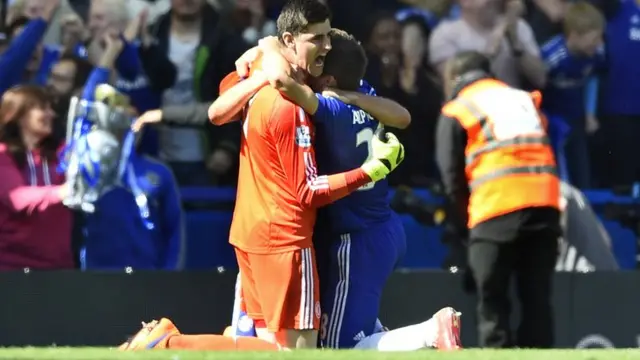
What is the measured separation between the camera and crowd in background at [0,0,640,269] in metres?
8.17

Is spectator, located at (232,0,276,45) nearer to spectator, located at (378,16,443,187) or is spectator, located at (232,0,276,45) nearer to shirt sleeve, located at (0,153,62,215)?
spectator, located at (378,16,443,187)

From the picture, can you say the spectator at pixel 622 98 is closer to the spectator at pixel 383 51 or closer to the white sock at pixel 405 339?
the spectator at pixel 383 51

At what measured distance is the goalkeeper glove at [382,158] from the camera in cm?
551

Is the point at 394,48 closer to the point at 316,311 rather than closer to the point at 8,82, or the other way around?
the point at 8,82

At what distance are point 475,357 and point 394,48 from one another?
4.37 m

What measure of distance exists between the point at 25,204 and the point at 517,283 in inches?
110

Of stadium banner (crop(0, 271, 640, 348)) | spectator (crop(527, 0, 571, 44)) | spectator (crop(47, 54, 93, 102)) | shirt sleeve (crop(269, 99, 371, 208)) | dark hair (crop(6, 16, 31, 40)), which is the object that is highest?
spectator (crop(527, 0, 571, 44))

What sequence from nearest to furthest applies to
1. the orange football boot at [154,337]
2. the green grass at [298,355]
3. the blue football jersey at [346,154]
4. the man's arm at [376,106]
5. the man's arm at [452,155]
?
the green grass at [298,355] < the orange football boot at [154,337] < the blue football jersey at [346,154] < the man's arm at [376,106] < the man's arm at [452,155]

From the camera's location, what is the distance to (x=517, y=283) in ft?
26.6

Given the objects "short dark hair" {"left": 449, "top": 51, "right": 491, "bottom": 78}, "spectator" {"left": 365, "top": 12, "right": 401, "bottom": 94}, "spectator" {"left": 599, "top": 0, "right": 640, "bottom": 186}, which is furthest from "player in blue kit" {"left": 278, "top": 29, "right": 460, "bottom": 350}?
"spectator" {"left": 599, "top": 0, "right": 640, "bottom": 186}

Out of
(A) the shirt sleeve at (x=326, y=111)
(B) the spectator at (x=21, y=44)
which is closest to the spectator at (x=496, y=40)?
(B) the spectator at (x=21, y=44)

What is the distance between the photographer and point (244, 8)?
8289 mm

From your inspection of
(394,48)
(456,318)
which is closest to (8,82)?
(394,48)

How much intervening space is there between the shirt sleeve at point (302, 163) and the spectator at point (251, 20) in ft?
9.04
